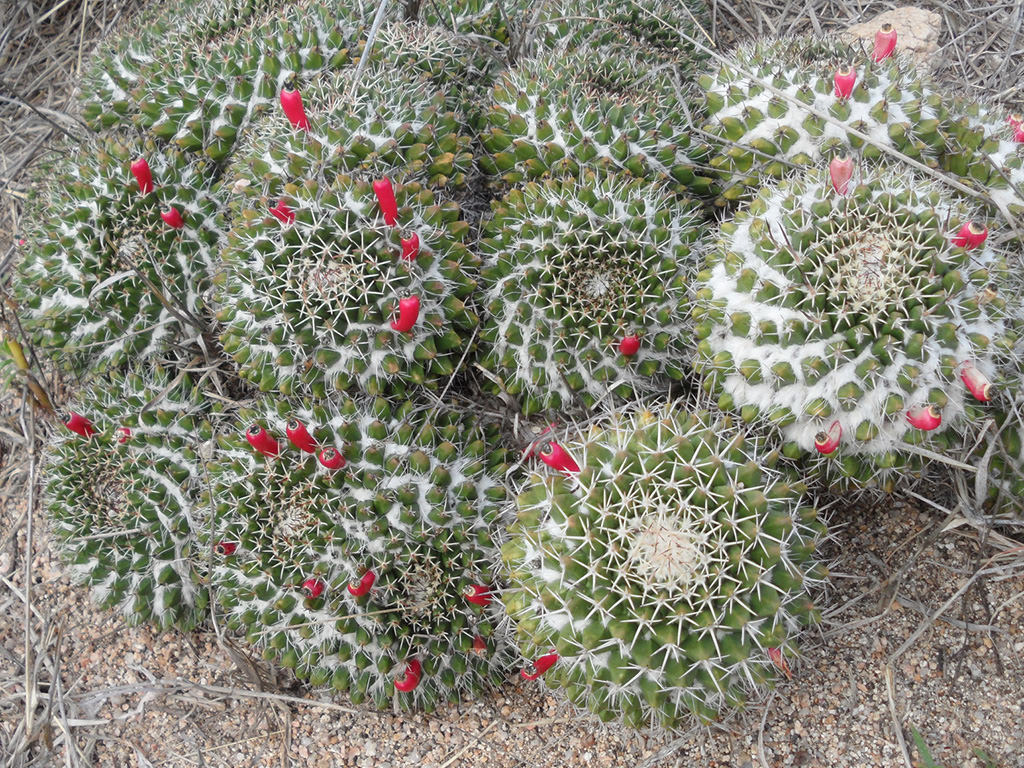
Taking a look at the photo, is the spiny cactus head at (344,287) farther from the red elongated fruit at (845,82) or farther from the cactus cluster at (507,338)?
the red elongated fruit at (845,82)

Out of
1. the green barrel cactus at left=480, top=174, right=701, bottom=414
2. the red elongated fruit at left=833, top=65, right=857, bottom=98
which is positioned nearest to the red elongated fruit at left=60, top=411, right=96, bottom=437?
the green barrel cactus at left=480, top=174, right=701, bottom=414

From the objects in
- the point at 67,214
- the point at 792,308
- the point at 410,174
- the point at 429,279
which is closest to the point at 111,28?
the point at 67,214

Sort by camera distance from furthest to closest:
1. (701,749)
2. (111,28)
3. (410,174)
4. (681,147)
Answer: (111,28)
(681,147)
(410,174)
(701,749)

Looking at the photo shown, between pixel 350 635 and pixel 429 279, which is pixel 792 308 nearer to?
pixel 429 279

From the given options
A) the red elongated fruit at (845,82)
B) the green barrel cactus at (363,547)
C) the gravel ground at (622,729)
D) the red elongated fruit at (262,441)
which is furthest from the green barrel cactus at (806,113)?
the red elongated fruit at (262,441)

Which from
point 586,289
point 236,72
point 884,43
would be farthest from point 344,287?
point 884,43

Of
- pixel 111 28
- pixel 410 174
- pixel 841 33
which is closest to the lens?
pixel 410 174
